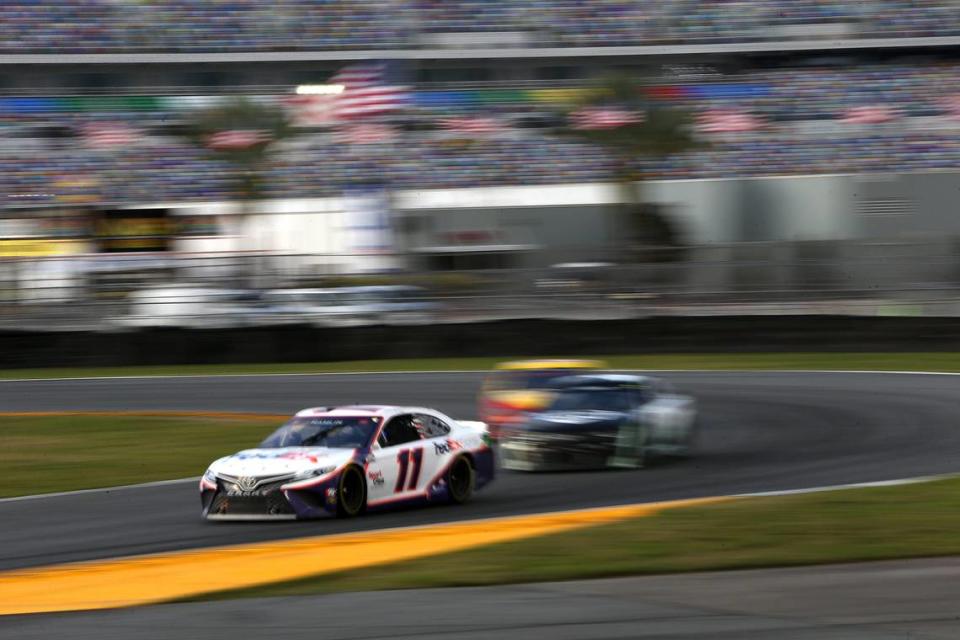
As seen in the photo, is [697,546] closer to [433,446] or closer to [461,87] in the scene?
[433,446]

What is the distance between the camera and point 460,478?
11.0 m

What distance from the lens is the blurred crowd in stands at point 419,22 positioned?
123 feet

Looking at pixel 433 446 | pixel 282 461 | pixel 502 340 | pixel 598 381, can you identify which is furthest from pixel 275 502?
pixel 502 340

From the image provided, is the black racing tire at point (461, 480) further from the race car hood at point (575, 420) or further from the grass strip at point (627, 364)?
the grass strip at point (627, 364)

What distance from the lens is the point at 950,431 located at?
49.2ft

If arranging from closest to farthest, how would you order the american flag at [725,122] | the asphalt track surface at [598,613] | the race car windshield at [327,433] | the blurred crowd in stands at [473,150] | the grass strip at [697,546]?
1. the asphalt track surface at [598,613]
2. the grass strip at [697,546]
3. the race car windshield at [327,433]
4. the blurred crowd in stands at [473,150]
5. the american flag at [725,122]

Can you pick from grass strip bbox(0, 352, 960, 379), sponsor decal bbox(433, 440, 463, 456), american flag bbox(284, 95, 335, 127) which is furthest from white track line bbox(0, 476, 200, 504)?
american flag bbox(284, 95, 335, 127)

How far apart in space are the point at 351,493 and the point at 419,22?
29.7 metres

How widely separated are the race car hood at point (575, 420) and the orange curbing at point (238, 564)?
9.07 ft

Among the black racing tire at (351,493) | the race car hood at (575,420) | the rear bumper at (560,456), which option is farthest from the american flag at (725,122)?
the black racing tire at (351,493)

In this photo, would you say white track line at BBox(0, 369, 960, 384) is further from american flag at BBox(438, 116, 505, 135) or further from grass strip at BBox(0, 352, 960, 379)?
american flag at BBox(438, 116, 505, 135)

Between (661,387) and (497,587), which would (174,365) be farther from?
(497,587)

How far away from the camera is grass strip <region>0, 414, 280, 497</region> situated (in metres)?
12.9

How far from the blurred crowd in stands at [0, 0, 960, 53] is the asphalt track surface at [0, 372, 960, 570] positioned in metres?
18.2
